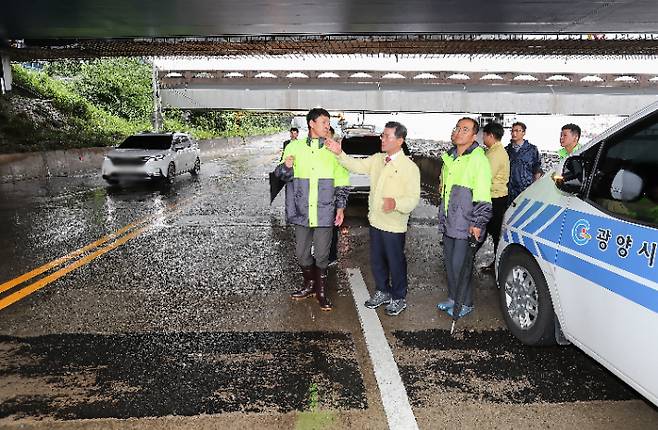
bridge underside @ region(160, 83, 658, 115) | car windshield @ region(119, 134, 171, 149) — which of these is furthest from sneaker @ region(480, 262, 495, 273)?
bridge underside @ region(160, 83, 658, 115)

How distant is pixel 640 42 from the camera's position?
14062 millimetres

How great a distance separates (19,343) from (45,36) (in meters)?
13.6

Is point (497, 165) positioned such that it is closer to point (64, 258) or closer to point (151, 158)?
point (64, 258)

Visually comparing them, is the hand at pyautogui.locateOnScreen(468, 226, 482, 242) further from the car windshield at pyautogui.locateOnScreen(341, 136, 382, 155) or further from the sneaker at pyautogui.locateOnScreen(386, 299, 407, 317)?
the car windshield at pyautogui.locateOnScreen(341, 136, 382, 155)

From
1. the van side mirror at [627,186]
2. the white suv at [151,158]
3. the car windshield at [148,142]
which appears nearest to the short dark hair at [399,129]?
the van side mirror at [627,186]

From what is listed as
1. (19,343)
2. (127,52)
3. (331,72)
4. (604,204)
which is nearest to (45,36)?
(127,52)

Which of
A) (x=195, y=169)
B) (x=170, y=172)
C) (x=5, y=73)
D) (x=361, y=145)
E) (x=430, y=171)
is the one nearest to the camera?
(x=361, y=145)

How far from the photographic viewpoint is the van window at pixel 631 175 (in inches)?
125

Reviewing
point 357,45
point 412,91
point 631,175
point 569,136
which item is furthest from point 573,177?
point 412,91

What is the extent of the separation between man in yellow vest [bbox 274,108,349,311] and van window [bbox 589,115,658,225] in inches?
92.7

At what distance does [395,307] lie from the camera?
515 cm

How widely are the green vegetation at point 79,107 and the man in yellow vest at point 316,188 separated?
675 inches

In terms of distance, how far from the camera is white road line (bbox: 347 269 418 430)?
3.32 meters

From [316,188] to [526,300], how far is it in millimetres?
2178
